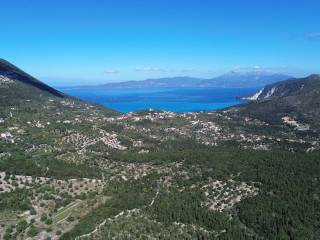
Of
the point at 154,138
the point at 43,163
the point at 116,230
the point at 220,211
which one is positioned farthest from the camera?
the point at 154,138

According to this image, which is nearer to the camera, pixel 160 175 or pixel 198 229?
pixel 198 229

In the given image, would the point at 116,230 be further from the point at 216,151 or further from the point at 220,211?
the point at 216,151

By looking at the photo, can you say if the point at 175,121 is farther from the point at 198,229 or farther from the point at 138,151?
the point at 198,229

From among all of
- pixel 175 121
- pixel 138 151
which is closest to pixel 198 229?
pixel 138 151

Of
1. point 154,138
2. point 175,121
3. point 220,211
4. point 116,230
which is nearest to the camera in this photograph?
point 116,230

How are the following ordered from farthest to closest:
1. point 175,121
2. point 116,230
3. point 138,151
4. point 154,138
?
point 175,121 < point 154,138 < point 138,151 < point 116,230

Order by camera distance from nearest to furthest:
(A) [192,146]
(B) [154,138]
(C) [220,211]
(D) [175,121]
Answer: (C) [220,211] < (A) [192,146] < (B) [154,138] < (D) [175,121]

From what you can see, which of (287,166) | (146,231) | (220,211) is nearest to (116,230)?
(146,231)

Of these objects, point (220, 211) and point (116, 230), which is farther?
point (220, 211)
